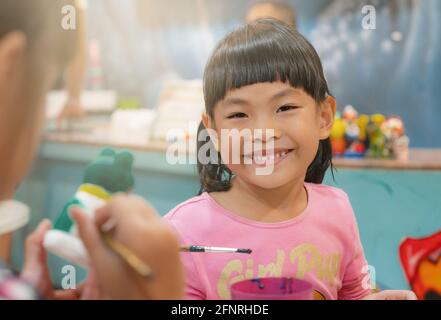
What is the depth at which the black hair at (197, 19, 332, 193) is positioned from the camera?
1.06 meters

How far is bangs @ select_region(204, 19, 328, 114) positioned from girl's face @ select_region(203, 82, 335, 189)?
0.6 inches

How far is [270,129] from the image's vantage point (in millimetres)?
1080

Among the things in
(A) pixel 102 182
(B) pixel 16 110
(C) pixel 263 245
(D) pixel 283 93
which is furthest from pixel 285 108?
(B) pixel 16 110

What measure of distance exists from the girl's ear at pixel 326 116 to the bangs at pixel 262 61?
4 cm

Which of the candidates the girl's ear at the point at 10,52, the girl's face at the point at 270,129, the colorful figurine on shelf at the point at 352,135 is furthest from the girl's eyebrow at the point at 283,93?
the girl's ear at the point at 10,52

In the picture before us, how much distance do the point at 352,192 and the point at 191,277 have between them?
1.39ft

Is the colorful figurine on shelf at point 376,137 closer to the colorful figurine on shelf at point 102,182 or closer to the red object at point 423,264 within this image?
the red object at point 423,264

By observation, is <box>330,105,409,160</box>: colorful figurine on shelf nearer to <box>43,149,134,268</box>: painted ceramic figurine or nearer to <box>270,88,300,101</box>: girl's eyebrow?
<box>270,88,300,101</box>: girl's eyebrow

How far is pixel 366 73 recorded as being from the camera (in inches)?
58.0

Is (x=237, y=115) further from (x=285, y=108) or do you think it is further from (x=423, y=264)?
(x=423, y=264)

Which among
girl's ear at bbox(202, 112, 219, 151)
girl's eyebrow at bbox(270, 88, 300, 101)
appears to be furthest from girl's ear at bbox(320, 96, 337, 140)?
girl's ear at bbox(202, 112, 219, 151)

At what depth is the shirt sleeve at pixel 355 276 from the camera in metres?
1.20

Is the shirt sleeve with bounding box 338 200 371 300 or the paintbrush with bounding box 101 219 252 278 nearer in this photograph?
the paintbrush with bounding box 101 219 252 278
